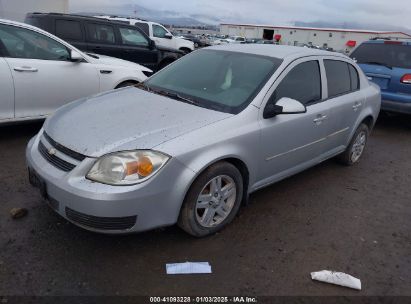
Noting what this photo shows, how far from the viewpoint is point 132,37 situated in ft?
29.4

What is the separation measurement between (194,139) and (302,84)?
5.36 feet

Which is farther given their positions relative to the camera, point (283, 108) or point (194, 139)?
point (283, 108)

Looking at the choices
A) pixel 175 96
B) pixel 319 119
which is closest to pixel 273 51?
pixel 319 119

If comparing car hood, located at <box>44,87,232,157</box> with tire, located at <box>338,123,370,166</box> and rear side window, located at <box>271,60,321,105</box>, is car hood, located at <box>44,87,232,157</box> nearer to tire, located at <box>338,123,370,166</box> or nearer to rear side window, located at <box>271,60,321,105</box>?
rear side window, located at <box>271,60,321,105</box>

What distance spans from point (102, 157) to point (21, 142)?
298 centimetres

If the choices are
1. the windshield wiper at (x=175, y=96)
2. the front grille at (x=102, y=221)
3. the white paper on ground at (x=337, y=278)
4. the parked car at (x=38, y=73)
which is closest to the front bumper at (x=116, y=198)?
the front grille at (x=102, y=221)

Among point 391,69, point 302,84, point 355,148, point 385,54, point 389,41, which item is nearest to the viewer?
point 302,84

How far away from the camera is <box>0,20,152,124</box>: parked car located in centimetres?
475

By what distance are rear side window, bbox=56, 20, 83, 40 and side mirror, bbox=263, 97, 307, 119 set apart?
5856mm

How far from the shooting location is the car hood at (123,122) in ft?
9.05

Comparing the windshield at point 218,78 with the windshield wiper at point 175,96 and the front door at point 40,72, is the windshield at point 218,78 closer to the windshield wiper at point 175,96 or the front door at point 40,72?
the windshield wiper at point 175,96

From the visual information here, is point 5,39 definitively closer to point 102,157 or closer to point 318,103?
point 102,157

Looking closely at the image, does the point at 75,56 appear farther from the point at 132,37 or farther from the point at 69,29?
the point at 132,37

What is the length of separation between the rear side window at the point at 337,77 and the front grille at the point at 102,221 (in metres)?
2.76
